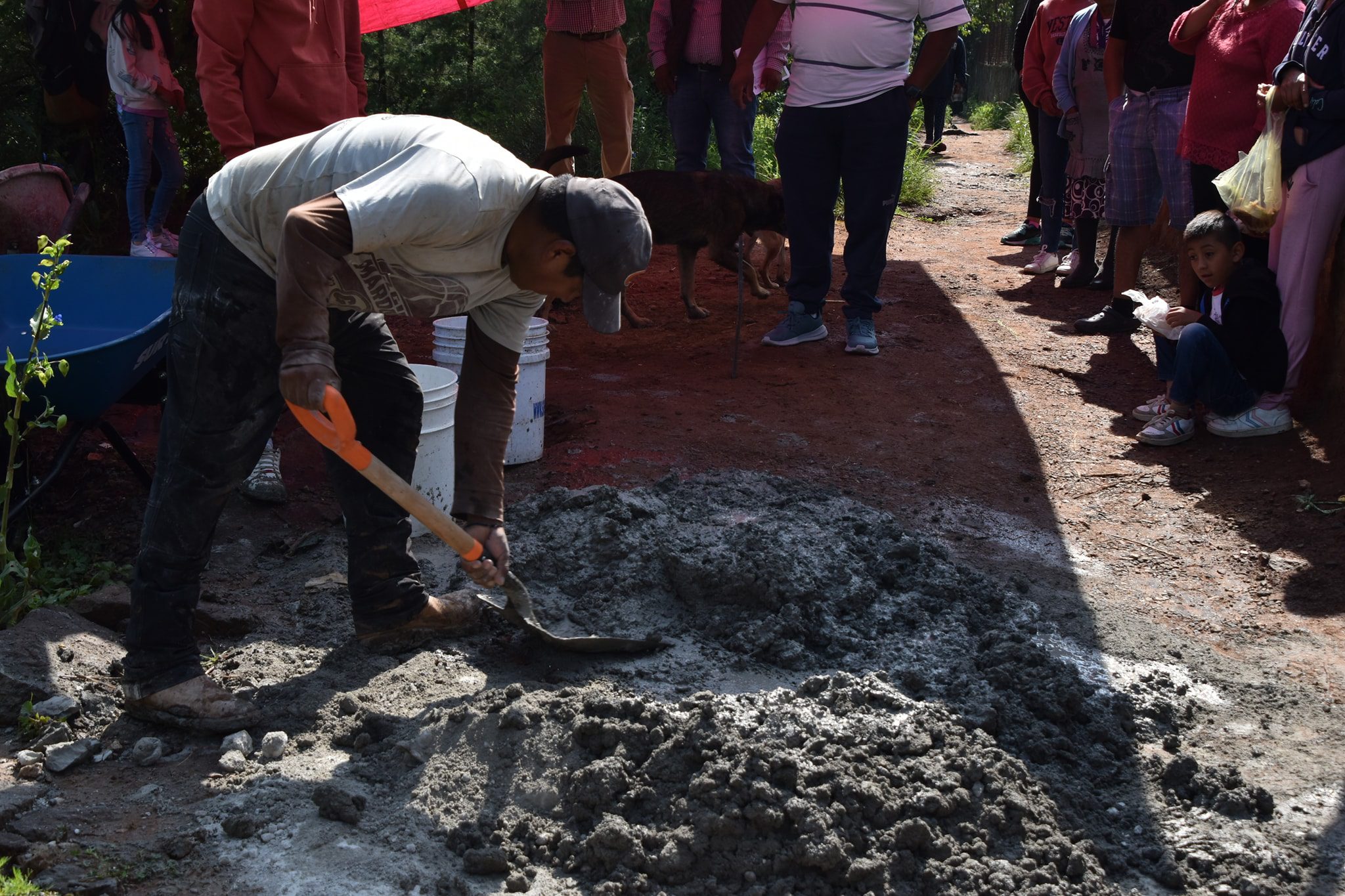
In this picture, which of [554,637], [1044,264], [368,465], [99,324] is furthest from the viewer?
[1044,264]

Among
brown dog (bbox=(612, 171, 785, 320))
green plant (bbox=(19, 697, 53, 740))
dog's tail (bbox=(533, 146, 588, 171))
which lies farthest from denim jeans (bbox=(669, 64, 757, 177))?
green plant (bbox=(19, 697, 53, 740))

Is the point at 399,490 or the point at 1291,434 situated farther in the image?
the point at 1291,434

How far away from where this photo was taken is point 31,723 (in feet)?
9.43

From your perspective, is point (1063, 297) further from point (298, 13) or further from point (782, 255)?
point (298, 13)

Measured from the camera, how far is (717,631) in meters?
3.41

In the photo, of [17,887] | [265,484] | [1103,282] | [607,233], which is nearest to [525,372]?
[265,484]

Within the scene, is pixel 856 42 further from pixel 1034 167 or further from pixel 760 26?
pixel 1034 167

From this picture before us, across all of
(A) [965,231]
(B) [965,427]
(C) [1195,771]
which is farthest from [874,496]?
(A) [965,231]

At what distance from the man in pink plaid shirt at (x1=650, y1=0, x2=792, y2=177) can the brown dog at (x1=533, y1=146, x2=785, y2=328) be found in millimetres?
328

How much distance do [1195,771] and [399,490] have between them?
2.06m

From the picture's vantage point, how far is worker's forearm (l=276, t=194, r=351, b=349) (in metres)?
2.31

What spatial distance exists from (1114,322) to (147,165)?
5.47 metres

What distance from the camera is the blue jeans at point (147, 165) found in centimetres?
599

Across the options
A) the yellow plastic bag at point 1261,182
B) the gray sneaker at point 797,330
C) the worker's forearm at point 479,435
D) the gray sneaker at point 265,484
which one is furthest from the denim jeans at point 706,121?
the worker's forearm at point 479,435
